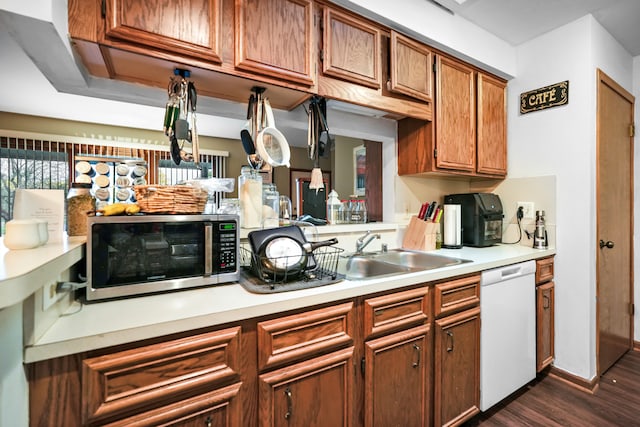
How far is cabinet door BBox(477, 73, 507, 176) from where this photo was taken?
206 cm

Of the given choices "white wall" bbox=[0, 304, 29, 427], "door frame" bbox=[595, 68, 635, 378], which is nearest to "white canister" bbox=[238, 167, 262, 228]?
"white wall" bbox=[0, 304, 29, 427]

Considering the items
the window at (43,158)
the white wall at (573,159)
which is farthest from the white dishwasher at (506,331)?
the window at (43,158)

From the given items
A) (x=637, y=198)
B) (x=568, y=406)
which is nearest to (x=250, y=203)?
(x=568, y=406)

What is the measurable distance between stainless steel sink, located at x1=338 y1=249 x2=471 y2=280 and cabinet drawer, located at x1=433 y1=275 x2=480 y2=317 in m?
0.13

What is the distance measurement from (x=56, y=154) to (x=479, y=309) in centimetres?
493

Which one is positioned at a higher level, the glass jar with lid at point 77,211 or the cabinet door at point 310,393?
the glass jar with lid at point 77,211

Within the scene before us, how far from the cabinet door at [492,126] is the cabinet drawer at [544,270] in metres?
0.69

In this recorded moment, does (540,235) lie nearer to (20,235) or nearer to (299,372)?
(299,372)

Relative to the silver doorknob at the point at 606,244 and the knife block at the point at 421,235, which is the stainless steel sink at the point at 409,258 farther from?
the silver doorknob at the point at 606,244

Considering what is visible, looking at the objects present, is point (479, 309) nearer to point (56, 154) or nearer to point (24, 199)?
point (24, 199)

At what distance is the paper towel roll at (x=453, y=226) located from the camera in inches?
80.3

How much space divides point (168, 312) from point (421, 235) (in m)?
1.57

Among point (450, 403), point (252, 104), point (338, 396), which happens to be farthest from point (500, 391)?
point (252, 104)

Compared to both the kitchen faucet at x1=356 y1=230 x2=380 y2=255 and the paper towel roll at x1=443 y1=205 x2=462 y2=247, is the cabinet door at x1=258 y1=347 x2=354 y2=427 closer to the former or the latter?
the kitchen faucet at x1=356 y1=230 x2=380 y2=255
